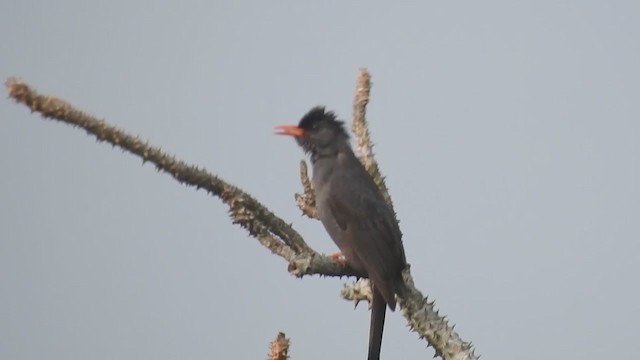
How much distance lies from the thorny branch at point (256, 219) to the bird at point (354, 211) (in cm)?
19

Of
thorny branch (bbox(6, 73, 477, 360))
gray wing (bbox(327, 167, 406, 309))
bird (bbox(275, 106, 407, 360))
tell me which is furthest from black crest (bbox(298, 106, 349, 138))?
thorny branch (bbox(6, 73, 477, 360))

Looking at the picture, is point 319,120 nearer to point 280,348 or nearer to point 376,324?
point 376,324

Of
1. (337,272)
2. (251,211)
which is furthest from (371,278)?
(251,211)

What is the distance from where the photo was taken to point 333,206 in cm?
808

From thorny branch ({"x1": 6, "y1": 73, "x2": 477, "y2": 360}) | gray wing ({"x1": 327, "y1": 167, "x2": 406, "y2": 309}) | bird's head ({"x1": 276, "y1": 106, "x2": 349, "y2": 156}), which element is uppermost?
bird's head ({"x1": 276, "y1": 106, "x2": 349, "y2": 156})

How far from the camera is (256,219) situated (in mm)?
5848

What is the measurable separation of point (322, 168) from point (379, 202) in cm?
85

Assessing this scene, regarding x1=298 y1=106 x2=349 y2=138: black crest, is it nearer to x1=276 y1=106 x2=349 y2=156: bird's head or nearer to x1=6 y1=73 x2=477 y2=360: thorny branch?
x1=276 y1=106 x2=349 y2=156: bird's head

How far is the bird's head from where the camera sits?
8.80 metres

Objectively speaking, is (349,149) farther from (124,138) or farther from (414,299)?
(124,138)

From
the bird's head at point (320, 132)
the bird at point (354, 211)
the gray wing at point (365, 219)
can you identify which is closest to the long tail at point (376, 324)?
the bird at point (354, 211)

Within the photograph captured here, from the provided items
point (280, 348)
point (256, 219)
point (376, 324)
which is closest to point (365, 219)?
point (376, 324)

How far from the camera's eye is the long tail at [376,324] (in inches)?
284

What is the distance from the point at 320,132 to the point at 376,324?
2185mm
